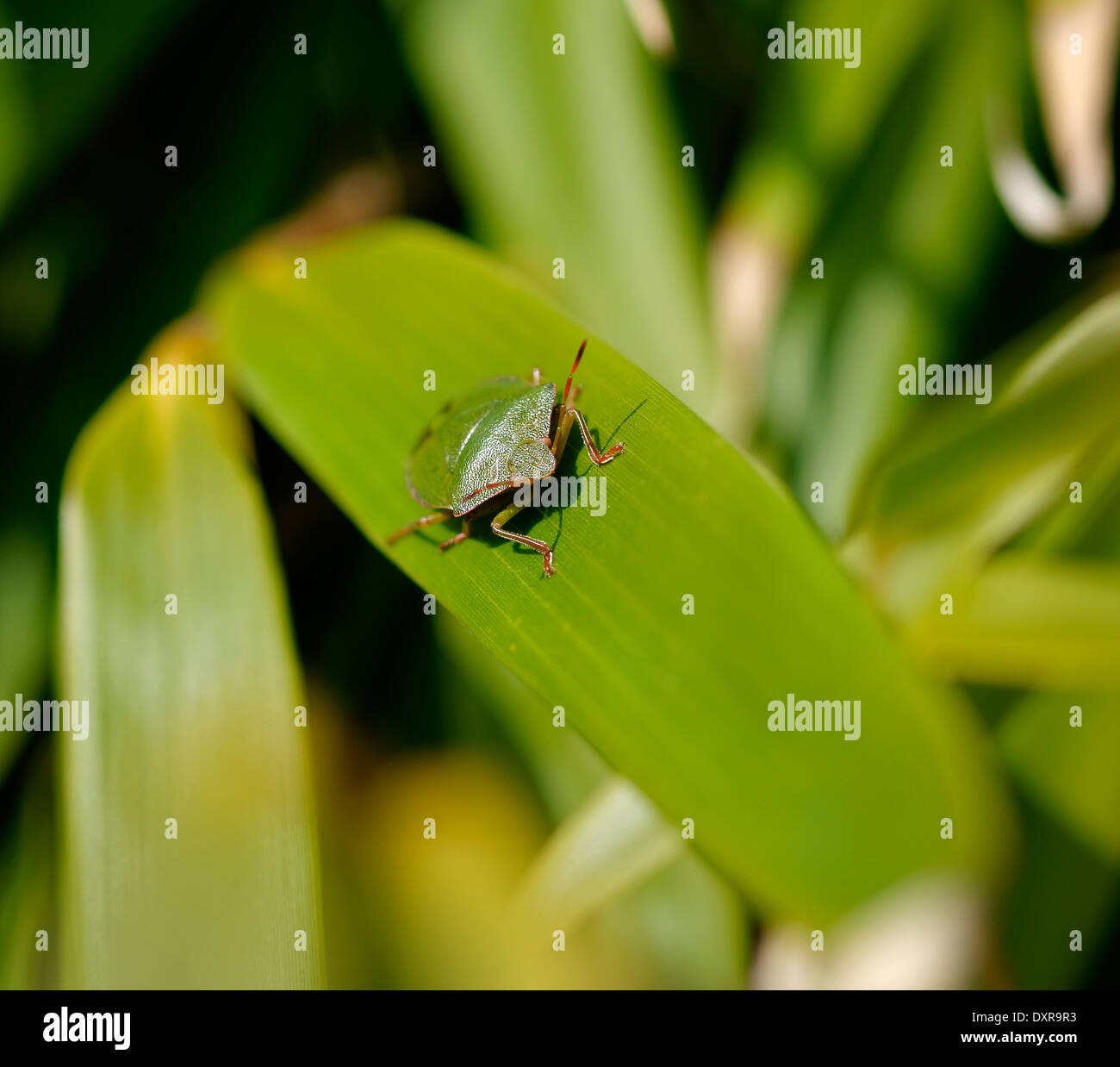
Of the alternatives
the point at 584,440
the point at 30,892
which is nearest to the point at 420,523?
the point at 584,440

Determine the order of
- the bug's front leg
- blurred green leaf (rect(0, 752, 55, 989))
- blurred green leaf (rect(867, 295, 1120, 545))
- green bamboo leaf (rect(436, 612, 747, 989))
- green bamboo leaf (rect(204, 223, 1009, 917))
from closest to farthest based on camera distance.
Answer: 1. green bamboo leaf (rect(204, 223, 1009, 917))
2. blurred green leaf (rect(867, 295, 1120, 545))
3. the bug's front leg
4. green bamboo leaf (rect(436, 612, 747, 989))
5. blurred green leaf (rect(0, 752, 55, 989))

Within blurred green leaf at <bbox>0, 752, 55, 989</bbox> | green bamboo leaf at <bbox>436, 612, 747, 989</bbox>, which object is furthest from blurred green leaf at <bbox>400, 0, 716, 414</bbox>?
blurred green leaf at <bbox>0, 752, 55, 989</bbox>

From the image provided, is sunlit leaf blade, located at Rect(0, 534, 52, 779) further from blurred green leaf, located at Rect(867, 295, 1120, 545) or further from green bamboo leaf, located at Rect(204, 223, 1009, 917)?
blurred green leaf, located at Rect(867, 295, 1120, 545)

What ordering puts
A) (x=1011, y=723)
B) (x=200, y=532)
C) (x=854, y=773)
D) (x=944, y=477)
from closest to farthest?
(x=854, y=773)
(x=944, y=477)
(x=1011, y=723)
(x=200, y=532)

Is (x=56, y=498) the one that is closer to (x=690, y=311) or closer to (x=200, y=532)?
(x=200, y=532)

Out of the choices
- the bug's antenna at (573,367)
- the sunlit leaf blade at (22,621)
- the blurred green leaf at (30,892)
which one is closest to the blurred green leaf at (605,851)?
the bug's antenna at (573,367)

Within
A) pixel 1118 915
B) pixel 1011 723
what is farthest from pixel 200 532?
pixel 1118 915
